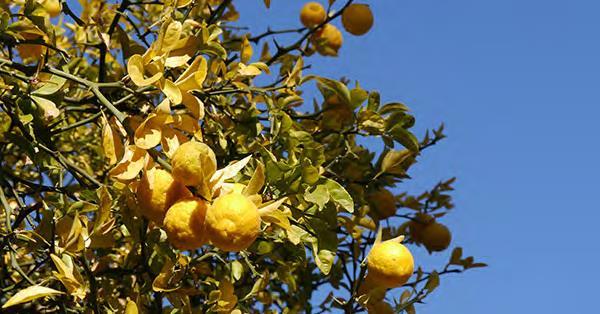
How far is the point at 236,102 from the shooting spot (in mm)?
2186

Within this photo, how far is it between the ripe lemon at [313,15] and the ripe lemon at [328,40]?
39 millimetres

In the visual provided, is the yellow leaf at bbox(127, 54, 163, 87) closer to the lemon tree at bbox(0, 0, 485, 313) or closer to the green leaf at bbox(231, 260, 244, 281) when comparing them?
the lemon tree at bbox(0, 0, 485, 313)

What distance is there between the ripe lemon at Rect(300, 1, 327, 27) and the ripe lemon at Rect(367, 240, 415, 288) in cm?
117

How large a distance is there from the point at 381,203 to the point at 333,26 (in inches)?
23.0

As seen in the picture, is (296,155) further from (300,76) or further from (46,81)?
(46,81)

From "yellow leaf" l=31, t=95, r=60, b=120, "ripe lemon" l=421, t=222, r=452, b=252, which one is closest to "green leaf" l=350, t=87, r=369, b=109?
"yellow leaf" l=31, t=95, r=60, b=120

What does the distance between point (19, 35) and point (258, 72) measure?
19.4 inches

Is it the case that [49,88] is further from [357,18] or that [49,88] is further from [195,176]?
[357,18]

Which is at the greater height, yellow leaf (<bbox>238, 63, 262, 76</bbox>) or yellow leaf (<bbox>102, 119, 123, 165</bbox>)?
yellow leaf (<bbox>238, 63, 262, 76</bbox>)

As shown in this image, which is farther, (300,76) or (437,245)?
(437,245)

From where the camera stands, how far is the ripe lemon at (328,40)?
91.7 inches

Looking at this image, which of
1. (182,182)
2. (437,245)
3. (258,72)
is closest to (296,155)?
(258,72)

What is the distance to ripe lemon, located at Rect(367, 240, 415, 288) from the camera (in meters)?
1.40

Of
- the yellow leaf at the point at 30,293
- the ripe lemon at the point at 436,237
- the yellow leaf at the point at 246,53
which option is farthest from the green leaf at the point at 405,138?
the yellow leaf at the point at 30,293
